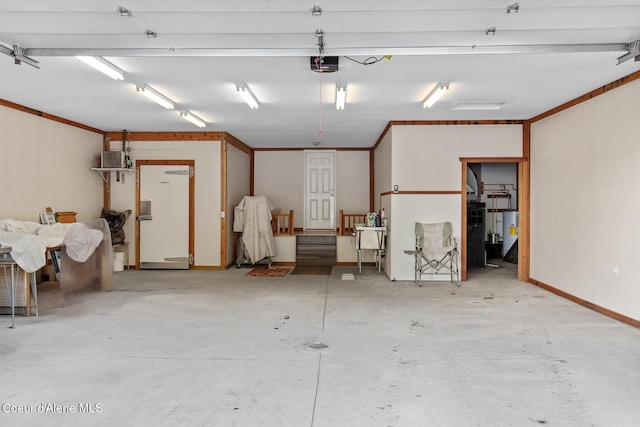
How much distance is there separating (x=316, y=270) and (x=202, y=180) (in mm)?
2925

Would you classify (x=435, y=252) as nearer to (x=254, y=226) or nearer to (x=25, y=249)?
(x=254, y=226)

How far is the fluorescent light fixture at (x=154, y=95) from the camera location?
15.7 feet

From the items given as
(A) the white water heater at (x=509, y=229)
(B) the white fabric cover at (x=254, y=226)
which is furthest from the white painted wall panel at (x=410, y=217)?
(A) the white water heater at (x=509, y=229)

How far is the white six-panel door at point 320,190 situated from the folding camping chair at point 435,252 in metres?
3.69

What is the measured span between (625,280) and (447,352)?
101 inches

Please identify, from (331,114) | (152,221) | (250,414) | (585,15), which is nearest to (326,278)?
(331,114)

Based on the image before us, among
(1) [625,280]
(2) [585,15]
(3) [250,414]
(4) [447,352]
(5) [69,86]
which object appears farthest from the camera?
(5) [69,86]

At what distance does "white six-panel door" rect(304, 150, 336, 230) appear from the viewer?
1008cm

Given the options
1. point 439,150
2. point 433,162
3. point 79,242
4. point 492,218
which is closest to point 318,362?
point 79,242

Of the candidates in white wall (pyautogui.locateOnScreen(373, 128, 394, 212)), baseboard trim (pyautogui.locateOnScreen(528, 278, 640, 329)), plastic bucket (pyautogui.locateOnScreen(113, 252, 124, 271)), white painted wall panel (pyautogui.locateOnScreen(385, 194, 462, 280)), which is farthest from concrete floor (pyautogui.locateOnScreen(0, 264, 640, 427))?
white wall (pyautogui.locateOnScreen(373, 128, 394, 212))

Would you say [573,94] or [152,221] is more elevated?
[573,94]

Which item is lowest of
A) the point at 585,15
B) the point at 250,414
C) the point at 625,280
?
the point at 250,414

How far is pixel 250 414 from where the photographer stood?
2.38 meters

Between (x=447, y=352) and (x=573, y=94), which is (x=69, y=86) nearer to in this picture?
(x=447, y=352)
